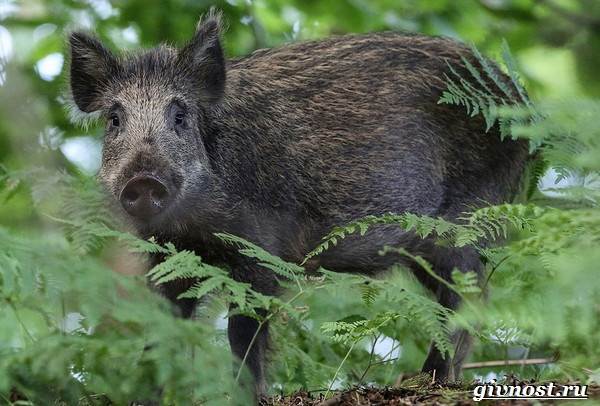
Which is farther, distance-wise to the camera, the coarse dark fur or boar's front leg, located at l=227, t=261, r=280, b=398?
the coarse dark fur

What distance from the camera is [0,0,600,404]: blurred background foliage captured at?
6660 millimetres

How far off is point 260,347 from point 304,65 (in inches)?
90.1

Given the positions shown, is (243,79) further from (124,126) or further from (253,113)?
(124,126)

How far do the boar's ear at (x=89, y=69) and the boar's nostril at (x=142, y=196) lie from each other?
1311 mm

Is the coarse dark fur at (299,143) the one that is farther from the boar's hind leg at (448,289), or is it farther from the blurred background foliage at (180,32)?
the blurred background foliage at (180,32)

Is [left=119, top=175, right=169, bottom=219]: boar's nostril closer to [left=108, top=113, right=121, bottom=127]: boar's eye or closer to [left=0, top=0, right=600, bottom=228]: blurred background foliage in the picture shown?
[left=108, top=113, right=121, bottom=127]: boar's eye

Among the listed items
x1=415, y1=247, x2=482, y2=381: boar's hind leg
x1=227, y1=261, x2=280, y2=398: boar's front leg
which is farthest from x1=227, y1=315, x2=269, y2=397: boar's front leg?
x1=415, y1=247, x2=482, y2=381: boar's hind leg

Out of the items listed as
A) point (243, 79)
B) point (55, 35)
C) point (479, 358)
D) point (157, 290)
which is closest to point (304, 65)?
point (243, 79)

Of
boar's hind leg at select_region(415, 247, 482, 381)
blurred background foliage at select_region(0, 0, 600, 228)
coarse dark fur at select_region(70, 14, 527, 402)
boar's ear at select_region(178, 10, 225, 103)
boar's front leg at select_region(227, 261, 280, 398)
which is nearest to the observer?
boar's front leg at select_region(227, 261, 280, 398)

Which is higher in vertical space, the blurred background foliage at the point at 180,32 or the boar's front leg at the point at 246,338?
the blurred background foliage at the point at 180,32

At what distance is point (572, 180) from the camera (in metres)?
6.02

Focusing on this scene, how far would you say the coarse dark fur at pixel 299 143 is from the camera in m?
6.23

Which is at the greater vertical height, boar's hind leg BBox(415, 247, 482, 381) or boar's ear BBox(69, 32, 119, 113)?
boar's ear BBox(69, 32, 119, 113)

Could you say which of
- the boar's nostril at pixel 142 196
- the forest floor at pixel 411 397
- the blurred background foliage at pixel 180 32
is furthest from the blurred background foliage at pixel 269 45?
the forest floor at pixel 411 397
